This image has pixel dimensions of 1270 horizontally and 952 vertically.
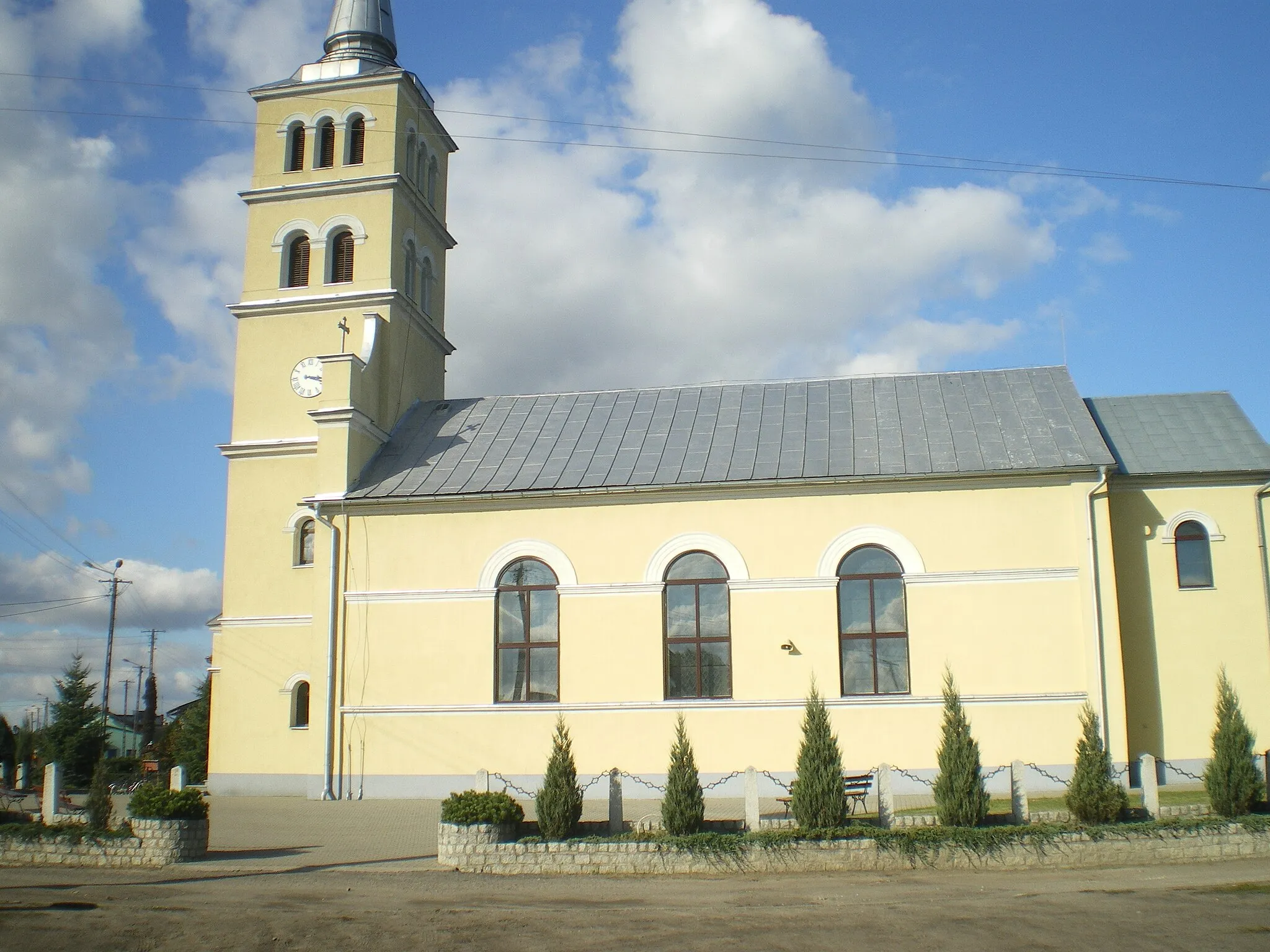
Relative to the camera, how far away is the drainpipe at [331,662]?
71.1ft

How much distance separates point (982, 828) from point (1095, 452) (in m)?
9.33

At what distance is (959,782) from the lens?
46.5 ft

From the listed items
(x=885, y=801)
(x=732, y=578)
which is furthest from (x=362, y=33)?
(x=885, y=801)

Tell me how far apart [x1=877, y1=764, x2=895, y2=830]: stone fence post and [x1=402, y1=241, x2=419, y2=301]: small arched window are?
17649 millimetres

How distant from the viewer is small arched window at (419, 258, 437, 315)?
1113 inches

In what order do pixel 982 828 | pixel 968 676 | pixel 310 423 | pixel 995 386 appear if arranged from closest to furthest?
1. pixel 982 828
2. pixel 968 676
3. pixel 995 386
4. pixel 310 423

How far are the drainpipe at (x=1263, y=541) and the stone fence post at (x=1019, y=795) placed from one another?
9045 mm

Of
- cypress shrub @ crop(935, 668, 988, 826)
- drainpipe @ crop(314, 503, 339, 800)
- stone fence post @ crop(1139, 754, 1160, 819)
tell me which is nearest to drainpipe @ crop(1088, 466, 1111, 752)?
stone fence post @ crop(1139, 754, 1160, 819)

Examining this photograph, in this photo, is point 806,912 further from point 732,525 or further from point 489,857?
point 732,525

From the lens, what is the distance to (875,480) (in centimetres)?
2064

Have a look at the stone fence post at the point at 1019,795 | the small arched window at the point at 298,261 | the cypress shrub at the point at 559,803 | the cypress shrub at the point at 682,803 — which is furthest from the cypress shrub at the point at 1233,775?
the small arched window at the point at 298,261

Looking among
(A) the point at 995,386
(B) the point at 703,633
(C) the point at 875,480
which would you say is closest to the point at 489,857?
(B) the point at 703,633

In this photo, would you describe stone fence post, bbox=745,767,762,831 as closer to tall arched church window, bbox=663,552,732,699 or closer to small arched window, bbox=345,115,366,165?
tall arched church window, bbox=663,552,732,699

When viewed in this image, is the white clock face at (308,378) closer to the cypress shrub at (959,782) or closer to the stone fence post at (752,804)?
the stone fence post at (752,804)
